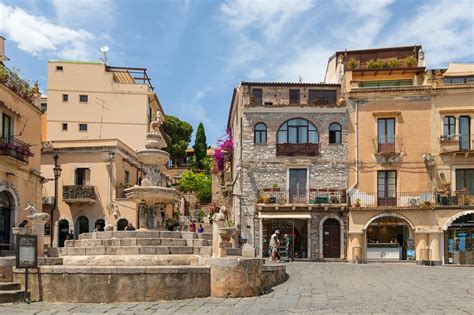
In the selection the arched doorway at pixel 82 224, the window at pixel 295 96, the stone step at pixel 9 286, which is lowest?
the stone step at pixel 9 286

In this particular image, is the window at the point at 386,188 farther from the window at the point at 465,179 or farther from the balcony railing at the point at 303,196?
the window at the point at 465,179

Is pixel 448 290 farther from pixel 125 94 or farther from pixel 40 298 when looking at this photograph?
pixel 125 94

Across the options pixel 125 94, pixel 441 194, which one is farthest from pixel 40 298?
pixel 125 94

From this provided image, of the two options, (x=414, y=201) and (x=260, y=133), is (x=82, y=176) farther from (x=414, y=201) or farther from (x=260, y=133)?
(x=414, y=201)

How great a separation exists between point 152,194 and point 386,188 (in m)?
21.5

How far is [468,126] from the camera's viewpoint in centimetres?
3603


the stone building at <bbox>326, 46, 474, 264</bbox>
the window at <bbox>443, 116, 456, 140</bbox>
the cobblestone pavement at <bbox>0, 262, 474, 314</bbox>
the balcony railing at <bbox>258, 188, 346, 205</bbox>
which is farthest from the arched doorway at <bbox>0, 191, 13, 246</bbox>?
the window at <bbox>443, 116, 456, 140</bbox>

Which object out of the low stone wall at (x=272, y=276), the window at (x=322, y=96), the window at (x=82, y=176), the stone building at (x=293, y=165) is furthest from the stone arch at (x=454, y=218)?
the window at (x=82, y=176)

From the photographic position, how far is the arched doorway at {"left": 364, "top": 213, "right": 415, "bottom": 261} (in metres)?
35.1

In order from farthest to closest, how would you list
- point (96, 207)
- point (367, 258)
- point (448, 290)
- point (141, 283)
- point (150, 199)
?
1. point (96, 207)
2. point (367, 258)
3. point (150, 199)
4. point (448, 290)
5. point (141, 283)

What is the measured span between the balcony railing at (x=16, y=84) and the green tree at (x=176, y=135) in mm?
36874

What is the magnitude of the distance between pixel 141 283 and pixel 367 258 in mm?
24078

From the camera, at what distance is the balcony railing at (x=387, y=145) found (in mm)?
36469

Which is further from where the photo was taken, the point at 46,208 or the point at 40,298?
the point at 46,208
